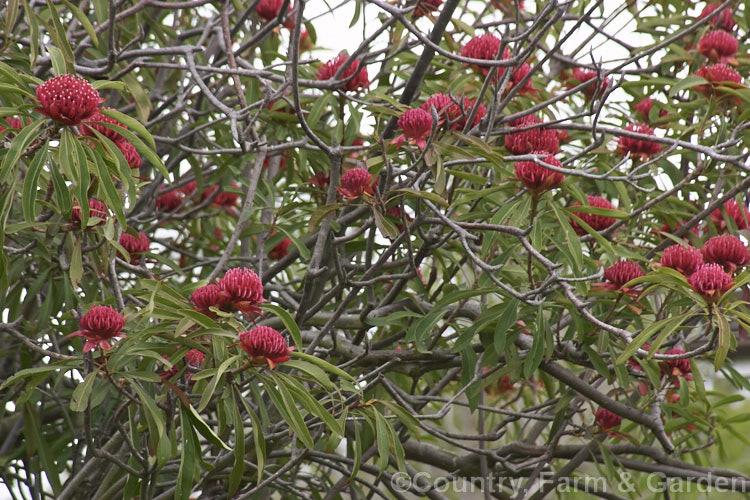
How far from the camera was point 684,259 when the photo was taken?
161 cm

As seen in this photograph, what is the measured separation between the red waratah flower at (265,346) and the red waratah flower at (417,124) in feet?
1.56

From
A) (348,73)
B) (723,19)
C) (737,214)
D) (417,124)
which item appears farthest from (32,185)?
(723,19)

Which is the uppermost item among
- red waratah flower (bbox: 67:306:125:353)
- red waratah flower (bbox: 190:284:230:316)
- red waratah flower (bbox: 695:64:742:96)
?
red waratah flower (bbox: 695:64:742:96)

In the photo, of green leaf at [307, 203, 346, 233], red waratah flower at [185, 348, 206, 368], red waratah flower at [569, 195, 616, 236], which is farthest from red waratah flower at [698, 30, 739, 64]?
red waratah flower at [185, 348, 206, 368]

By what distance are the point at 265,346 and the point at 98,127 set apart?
53cm

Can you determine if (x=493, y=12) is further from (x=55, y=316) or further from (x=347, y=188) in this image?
(x=55, y=316)

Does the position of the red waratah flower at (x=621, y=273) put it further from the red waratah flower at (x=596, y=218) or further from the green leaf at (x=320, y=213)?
the green leaf at (x=320, y=213)

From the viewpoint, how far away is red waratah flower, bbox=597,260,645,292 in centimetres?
175

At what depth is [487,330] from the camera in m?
1.88

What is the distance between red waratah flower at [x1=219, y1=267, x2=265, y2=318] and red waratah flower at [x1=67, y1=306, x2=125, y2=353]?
0.68 feet

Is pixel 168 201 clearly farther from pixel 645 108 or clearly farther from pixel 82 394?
pixel 645 108

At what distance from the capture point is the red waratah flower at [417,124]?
1547 millimetres

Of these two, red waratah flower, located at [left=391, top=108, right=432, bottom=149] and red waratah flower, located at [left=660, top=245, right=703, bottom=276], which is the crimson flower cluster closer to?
red waratah flower, located at [left=391, top=108, right=432, bottom=149]

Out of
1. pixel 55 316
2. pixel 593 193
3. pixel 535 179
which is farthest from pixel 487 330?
pixel 55 316
